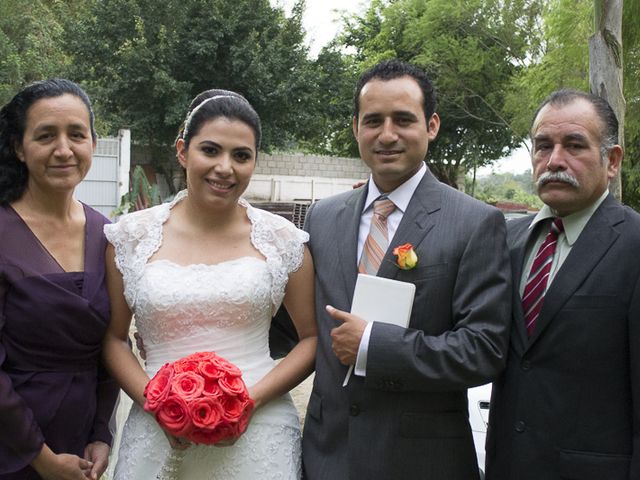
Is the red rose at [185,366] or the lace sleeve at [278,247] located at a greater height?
the lace sleeve at [278,247]

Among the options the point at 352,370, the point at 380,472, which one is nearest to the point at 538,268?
the point at 352,370

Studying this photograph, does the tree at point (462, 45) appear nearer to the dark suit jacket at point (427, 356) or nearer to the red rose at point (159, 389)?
the dark suit jacket at point (427, 356)

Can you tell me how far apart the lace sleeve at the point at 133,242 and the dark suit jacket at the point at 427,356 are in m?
0.77

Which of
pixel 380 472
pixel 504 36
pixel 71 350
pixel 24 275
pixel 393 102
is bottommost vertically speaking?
pixel 380 472

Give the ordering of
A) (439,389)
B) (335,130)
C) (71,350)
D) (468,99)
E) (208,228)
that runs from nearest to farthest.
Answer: (439,389)
(71,350)
(208,228)
(468,99)
(335,130)

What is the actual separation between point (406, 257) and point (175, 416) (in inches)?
38.4

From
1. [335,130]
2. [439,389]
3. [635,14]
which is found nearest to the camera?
[439,389]

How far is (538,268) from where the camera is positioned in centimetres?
253

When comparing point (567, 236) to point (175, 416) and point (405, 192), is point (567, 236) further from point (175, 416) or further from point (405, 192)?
point (175, 416)

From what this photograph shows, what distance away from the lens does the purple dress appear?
2516 mm

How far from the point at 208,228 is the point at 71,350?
2.41 feet

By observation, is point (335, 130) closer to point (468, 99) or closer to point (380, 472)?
point (468, 99)

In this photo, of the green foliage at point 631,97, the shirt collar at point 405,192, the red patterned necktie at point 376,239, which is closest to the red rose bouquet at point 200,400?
the red patterned necktie at point 376,239

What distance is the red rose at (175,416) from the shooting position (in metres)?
2.27
